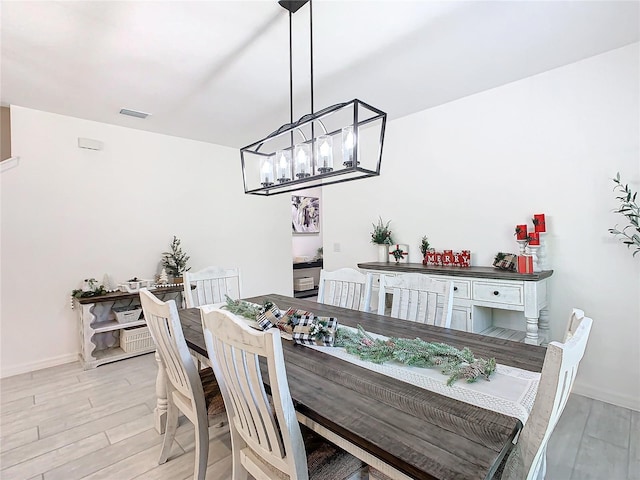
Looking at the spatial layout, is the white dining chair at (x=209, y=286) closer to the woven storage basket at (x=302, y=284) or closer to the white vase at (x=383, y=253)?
the white vase at (x=383, y=253)

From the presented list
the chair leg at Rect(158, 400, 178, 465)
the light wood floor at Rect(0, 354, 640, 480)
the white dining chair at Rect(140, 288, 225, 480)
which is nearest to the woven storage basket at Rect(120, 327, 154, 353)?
the light wood floor at Rect(0, 354, 640, 480)

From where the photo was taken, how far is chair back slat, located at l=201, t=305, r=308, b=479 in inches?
40.3

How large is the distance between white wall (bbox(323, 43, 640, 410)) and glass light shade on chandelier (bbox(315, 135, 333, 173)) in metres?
1.91

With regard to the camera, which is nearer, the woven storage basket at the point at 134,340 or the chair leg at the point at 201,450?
the chair leg at the point at 201,450

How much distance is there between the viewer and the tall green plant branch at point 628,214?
2291 millimetres

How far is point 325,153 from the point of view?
172 cm

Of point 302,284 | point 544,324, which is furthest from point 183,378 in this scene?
point 302,284

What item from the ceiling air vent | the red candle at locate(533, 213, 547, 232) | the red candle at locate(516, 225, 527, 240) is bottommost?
the red candle at locate(516, 225, 527, 240)

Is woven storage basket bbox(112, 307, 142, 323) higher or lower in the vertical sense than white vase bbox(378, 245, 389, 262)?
lower

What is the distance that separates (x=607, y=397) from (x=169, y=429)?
10.2ft

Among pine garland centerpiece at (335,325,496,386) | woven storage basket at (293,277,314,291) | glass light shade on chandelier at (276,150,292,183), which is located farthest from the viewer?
woven storage basket at (293,277,314,291)

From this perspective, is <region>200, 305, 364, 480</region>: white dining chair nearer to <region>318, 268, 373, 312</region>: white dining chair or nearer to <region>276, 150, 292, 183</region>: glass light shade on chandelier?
<region>276, 150, 292, 183</region>: glass light shade on chandelier

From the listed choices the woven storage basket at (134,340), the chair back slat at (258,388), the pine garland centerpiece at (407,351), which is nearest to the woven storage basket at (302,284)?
the woven storage basket at (134,340)

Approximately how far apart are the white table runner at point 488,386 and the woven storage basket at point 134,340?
120 inches
